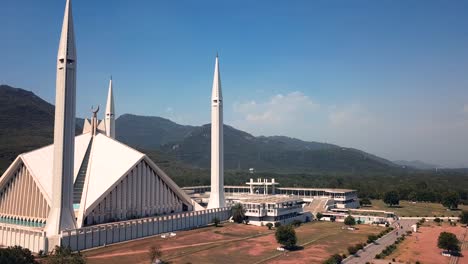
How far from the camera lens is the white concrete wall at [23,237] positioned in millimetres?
35375

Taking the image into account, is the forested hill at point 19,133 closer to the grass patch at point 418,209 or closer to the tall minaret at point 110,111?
the tall minaret at point 110,111

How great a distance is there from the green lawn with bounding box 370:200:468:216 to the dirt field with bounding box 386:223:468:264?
15098 mm

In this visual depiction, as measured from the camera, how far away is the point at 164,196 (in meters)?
52.0

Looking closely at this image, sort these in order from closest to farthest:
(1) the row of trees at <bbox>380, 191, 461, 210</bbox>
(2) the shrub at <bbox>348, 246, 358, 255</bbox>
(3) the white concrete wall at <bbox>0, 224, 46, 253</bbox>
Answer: (3) the white concrete wall at <bbox>0, 224, 46, 253</bbox>
(2) the shrub at <bbox>348, 246, 358, 255</bbox>
(1) the row of trees at <bbox>380, 191, 461, 210</bbox>

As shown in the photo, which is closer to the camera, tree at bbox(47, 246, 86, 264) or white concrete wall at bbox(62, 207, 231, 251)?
tree at bbox(47, 246, 86, 264)

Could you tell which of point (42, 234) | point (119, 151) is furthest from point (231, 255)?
point (119, 151)

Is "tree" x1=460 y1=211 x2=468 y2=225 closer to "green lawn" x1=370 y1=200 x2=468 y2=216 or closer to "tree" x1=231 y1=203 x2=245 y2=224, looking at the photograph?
"green lawn" x1=370 y1=200 x2=468 y2=216

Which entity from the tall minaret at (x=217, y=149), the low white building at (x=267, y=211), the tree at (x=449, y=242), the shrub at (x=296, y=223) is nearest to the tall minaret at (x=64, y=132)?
the tall minaret at (x=217, y=149)

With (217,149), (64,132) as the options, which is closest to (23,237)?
(64,132)

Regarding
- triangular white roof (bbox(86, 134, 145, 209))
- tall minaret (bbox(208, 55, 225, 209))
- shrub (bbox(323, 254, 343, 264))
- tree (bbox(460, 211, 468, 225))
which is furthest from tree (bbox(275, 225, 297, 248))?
tree (bbox(460, 211, 468, 225))

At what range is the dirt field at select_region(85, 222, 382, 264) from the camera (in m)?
35.8

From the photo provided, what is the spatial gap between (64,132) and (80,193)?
8777 millimetres

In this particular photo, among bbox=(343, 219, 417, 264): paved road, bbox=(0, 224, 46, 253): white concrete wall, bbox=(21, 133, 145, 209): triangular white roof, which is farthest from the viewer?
bbox=(21, 133, 145, 209): triangular white roof

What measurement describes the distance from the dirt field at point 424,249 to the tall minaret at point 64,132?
97.7 feet
